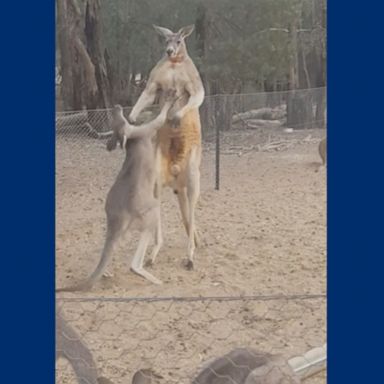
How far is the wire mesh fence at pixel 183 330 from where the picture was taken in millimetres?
4340

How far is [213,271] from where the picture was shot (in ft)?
14.5

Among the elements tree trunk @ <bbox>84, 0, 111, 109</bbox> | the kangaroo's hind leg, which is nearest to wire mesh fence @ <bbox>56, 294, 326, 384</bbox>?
the kangaroo's hind leg

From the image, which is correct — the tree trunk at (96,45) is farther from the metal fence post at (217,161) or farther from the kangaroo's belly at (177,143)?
the metal fence post at (217,161)

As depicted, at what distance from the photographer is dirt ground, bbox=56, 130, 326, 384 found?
4352 mm

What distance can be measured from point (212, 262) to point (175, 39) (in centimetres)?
92

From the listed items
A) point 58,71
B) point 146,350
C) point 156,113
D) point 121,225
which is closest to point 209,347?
point 146,350

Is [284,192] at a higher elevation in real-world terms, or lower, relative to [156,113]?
lower

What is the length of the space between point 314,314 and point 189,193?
71cm

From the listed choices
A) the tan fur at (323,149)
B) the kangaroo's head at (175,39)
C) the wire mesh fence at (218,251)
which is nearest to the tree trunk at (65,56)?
the wire mesh fence at (218,251)

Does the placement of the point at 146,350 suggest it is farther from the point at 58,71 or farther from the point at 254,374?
the point at 58,71

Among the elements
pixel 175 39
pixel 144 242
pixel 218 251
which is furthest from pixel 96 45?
pixel 218 251

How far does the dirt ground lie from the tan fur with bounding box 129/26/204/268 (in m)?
0.04

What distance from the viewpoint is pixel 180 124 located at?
4.35 meters

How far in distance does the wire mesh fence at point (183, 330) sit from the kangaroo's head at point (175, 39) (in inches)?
38.6
